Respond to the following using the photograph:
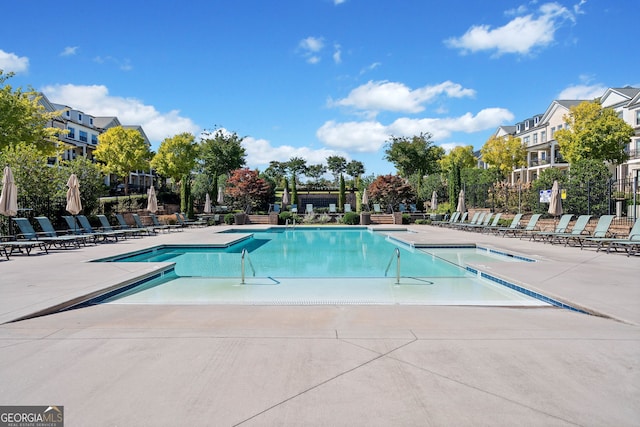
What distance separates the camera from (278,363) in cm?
334

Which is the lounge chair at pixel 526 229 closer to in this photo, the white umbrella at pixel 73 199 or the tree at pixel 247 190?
the white umbrella at pixel 73 199

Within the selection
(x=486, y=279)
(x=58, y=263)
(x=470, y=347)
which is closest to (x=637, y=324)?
(x=470, y=347)

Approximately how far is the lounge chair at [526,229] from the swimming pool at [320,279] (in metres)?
3.88

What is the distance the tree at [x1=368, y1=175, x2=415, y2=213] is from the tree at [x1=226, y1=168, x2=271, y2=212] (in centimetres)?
838

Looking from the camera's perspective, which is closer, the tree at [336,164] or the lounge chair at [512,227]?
the lounge chair at [512,227]

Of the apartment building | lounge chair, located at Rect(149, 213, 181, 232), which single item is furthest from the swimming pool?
the apartment building

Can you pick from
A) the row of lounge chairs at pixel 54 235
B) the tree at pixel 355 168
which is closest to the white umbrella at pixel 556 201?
the row of lounge chairs at pixel 54 235

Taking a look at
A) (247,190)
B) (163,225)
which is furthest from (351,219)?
(163,225)

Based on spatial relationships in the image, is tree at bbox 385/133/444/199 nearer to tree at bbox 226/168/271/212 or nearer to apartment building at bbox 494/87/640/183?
apartment building at bbox 494/87/640/183

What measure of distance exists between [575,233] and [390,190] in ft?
56.4

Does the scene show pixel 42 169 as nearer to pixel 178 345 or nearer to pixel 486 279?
pixel 178 345

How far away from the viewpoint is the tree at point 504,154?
4378 centimetres

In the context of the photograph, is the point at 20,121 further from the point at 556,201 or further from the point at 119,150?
the point at 556,201

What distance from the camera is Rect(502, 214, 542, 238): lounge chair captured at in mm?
15852
